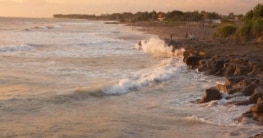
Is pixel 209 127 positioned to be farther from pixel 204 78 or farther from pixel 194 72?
pixel 194 72

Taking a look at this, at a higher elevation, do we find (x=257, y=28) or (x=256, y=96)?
(x=257, y=28)

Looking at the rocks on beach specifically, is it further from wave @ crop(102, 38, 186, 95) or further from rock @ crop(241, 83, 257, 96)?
wave @ crop(102, 38, 186, 95)

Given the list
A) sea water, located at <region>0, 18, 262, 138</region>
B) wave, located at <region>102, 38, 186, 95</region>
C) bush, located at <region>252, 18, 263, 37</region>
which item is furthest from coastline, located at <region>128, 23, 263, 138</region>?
bush, located at <region>252, 18, 263, 37</region>

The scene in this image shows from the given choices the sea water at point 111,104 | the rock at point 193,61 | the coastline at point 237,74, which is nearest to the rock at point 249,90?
the coastline at point 237,74

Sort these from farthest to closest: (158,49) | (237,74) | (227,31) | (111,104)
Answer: (227,31), (158,49), (237,74), (111,104)

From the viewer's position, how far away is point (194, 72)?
2111cm

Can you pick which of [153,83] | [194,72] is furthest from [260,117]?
[194,72]

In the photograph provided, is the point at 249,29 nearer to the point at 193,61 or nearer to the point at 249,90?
the point at 193,61

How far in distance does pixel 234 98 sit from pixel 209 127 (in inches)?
119

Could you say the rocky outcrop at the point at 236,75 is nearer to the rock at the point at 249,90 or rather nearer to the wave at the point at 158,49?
the rock at the point at 249,90

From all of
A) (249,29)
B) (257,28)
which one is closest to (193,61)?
(257,28)

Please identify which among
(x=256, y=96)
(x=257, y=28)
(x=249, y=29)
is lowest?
(x=256, y=96)

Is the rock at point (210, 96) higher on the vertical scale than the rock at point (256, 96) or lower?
lower

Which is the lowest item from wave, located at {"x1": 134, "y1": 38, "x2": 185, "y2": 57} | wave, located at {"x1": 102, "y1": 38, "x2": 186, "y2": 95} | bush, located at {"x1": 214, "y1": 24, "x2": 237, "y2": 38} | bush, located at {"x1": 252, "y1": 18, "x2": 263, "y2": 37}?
wave, located at {"x1": 134, "y1": 38, "x2": 185, "y2": 57}
